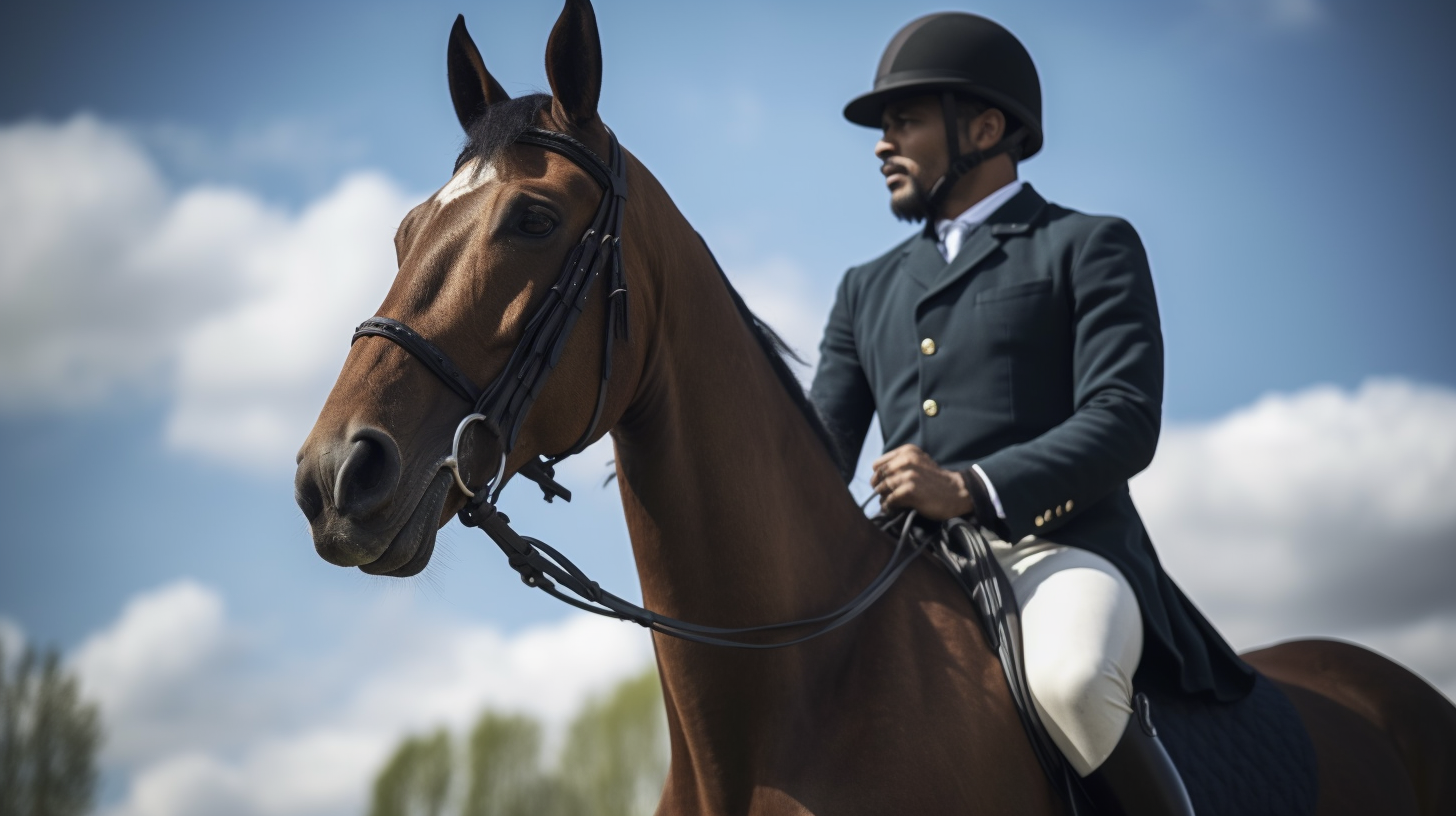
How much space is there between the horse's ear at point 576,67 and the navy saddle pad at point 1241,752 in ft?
8.27

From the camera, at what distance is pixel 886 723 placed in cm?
309

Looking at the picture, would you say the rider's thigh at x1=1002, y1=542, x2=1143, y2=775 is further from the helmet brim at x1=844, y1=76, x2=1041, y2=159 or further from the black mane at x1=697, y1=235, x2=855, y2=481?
the helmet brim at x1=844, y1=76, x2=1041, y2=159

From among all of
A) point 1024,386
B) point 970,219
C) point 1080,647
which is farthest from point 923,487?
point 970,219

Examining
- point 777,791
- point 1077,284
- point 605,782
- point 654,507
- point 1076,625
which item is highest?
point 1077,284

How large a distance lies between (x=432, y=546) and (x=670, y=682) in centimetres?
90

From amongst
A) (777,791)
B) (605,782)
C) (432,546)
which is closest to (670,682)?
(777,791)

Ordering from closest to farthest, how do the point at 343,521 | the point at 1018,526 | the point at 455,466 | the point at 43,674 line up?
the point at 343,521, the point at 455,466, the point at 1018,526, the point at 43,674

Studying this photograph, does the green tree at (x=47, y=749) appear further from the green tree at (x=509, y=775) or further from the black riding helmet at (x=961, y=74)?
the black riding helmet at (x=961, y=74)

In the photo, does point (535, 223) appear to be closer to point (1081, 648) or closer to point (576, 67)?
point (576, 67)

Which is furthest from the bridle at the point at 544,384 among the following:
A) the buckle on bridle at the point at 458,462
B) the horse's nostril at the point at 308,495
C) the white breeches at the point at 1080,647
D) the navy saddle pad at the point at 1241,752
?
the navy saddle pad at the point at 1241,752

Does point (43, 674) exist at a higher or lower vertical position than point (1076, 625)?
higher

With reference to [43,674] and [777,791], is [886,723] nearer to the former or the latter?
[777,791]

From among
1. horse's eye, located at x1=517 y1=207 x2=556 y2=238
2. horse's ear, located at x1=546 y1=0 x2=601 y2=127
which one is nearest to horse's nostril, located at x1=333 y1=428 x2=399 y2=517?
horse's eye, located at x1=517 y1=207 x2=556 y2=238

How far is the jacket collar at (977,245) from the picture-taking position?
4180 millimetres
